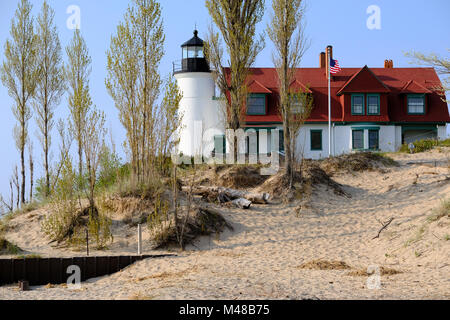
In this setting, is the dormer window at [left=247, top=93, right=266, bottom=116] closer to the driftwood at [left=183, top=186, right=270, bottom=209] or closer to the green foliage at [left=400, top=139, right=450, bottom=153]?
the green foliage at [left=400, top=139, right=450, bottom=153]

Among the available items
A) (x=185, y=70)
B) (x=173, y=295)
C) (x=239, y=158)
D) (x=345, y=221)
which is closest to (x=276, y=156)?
(x=239, y=158)

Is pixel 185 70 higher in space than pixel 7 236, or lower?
higher

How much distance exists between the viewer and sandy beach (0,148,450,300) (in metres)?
9.23

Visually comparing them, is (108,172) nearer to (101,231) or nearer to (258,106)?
(101,231)

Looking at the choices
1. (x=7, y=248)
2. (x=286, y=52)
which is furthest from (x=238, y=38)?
(x=7, y=248)

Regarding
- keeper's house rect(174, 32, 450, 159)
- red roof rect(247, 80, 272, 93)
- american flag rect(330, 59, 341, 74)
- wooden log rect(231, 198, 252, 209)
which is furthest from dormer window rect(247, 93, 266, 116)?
wooden log rect(231, 198, 252, 209)

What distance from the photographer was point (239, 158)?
905 inches

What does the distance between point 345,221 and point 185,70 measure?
53.9ft

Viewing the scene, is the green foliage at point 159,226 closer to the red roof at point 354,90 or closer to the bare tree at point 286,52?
the bare tree at point 286,52

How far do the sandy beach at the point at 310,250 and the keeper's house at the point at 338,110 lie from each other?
863 cm

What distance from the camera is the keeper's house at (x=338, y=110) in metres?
30.3

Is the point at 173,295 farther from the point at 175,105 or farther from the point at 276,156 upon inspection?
the point at 276,156

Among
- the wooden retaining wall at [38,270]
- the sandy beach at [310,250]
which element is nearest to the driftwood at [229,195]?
the sandy beach at [310,250]
